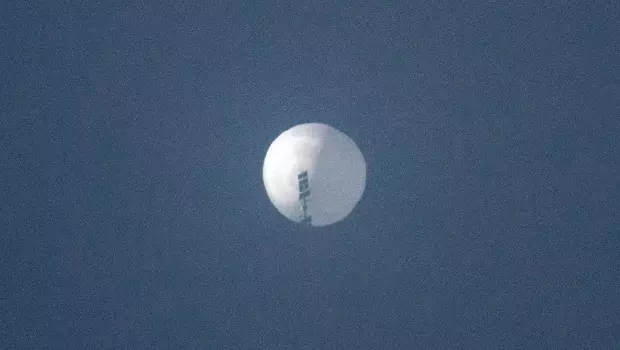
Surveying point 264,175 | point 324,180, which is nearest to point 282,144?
point 264,175

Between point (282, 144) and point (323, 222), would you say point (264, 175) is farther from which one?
point (323, 222)

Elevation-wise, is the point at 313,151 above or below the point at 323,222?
above

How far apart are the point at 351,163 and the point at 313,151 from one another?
3.21ft

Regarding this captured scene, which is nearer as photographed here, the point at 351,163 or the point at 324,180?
the point at 324,180

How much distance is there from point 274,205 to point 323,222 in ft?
4.40

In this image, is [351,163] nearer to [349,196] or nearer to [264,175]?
[349,196]

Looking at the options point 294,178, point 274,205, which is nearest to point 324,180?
point 294,178

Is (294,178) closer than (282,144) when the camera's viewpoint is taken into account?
Yes

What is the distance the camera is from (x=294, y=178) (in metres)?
15.0

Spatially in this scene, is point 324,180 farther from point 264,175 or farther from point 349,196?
point 264,175

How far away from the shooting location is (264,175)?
1620 centimetres

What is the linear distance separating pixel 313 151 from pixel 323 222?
5.05 feet

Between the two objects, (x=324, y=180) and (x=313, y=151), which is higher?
(x=313, y=151)

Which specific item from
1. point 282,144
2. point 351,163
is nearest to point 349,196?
point 351,163
